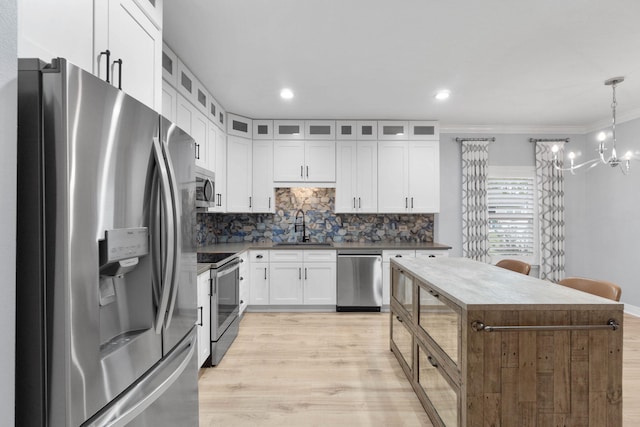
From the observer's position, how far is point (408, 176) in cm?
475

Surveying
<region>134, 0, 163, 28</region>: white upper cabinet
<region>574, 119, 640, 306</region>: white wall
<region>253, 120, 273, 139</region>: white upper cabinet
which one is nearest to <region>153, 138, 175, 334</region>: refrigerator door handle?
<region>134, 0, 163, 28</region>: white upper cabinet

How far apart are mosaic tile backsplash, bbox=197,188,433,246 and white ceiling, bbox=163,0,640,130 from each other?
1366mm

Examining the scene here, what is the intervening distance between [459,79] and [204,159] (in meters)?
2.83

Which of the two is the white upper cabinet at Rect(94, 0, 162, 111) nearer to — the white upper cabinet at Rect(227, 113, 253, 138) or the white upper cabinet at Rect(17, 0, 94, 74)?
the white upper cabinet at Rect(17, 0, 94, 74)

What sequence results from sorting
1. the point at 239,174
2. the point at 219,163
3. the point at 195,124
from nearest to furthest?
the point at 195,124, the point at 219,163, the point at 239,174

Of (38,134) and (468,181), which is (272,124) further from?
(38,134)

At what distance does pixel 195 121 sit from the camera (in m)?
3.26

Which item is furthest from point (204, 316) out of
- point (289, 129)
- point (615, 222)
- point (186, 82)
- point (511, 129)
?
point (615, 222)

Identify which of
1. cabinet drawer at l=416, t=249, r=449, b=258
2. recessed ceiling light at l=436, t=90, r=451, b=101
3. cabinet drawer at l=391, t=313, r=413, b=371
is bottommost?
cabinet drawer at l=391, t=313, r=413, b=371

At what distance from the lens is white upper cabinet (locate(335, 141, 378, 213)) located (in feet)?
15.6

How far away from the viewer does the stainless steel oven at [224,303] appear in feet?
9.34

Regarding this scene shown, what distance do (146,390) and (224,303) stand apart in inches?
79.2

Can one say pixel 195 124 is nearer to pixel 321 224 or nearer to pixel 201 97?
pixel 201 97

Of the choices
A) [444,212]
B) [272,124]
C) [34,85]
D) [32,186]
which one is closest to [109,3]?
[34,85]
